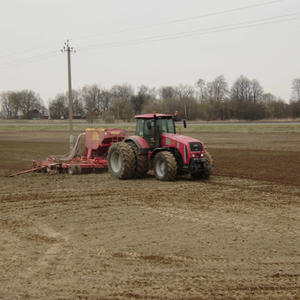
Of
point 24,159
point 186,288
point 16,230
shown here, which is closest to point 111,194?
point 16,230

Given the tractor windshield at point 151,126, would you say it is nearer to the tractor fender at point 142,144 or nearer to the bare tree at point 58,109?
the tractor fender at point 142,144

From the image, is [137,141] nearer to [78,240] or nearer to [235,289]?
[78,240]

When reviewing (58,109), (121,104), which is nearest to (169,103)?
(121,104)

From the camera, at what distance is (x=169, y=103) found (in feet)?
219

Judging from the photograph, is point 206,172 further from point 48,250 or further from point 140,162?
point 48,250

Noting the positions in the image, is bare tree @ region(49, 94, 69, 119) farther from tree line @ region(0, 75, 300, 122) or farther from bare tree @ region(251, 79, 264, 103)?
bare tree @ region(251, 79, 264, 103)

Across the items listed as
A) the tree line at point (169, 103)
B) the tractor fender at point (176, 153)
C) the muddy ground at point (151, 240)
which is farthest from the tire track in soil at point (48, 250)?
the tree line at point (169, 103)

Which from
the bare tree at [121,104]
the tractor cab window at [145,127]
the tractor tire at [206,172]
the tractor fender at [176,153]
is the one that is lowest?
the tractor tire at [206,172]

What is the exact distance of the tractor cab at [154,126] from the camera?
13594 mm

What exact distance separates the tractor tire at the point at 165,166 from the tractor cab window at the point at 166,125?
986 millimetres

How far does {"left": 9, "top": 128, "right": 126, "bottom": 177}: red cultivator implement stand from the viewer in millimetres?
15539

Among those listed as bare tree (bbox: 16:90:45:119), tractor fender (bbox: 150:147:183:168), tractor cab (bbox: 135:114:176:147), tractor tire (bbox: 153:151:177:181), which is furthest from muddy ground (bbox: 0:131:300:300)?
bare tree (bbox: 16:90:45:119)

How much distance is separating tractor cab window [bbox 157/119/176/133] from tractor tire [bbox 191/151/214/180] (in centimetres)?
141

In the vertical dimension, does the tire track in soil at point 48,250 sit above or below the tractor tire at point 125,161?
below
